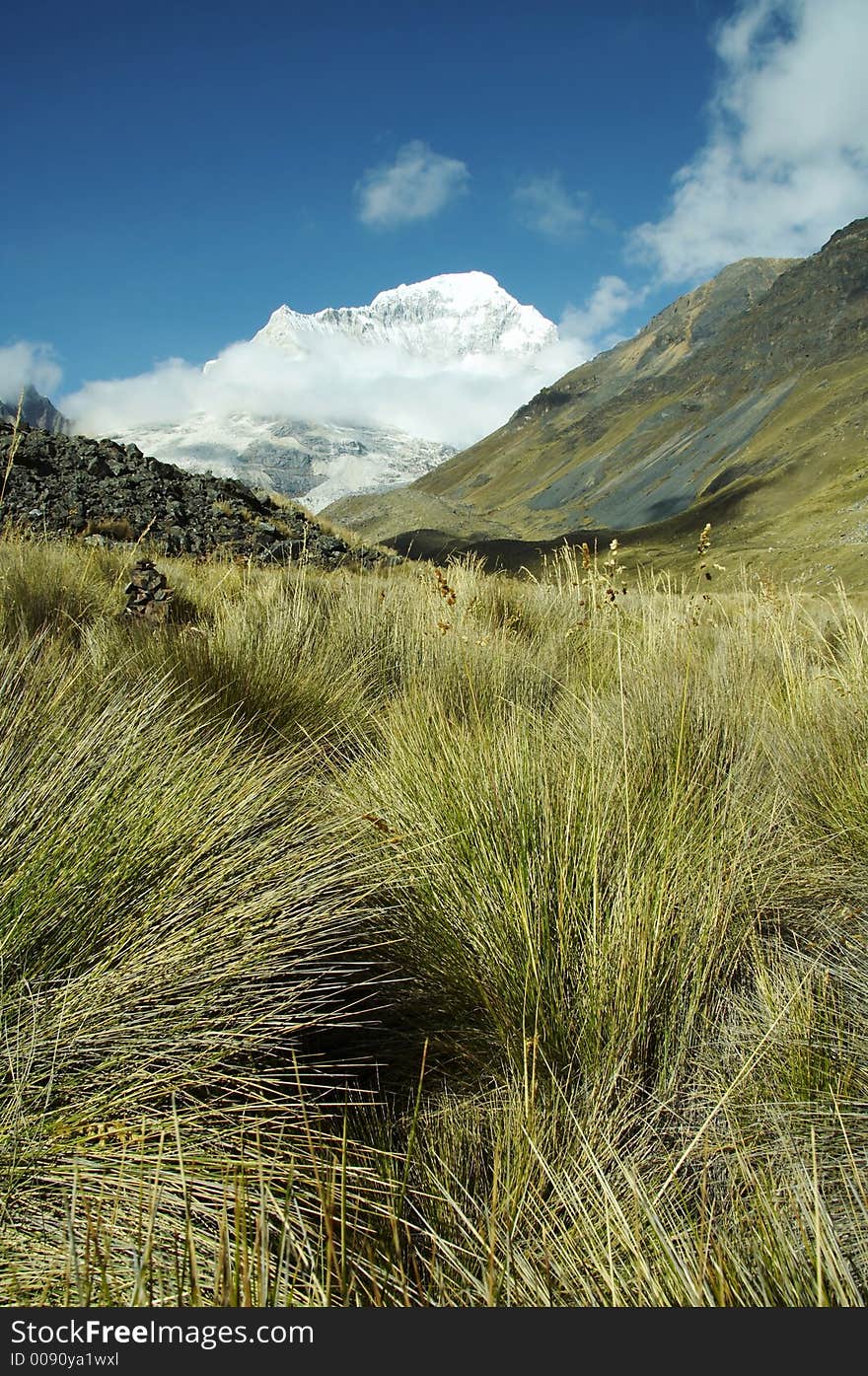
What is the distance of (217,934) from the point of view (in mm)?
1214

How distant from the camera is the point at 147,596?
409 cm

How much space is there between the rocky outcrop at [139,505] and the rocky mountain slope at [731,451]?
21437 millimetres

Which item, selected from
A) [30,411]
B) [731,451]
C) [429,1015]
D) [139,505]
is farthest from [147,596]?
[731,451]

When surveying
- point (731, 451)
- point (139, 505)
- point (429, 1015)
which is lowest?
point (429, 1015)

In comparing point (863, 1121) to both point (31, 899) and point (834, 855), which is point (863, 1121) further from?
point (31, 899)

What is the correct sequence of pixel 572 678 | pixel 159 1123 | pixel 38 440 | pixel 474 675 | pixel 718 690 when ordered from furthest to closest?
pixel 38 440
pixel 572 678
pixel 474 675
pixel 718 690
pixel 159 1123

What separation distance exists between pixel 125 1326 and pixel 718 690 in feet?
7.86

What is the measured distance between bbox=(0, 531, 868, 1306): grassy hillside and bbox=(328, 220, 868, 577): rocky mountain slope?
91.1 ft

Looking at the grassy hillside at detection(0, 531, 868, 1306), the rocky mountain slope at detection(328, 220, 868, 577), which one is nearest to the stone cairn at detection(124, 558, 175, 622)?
the grassy hillside at detection(0, 531, 868, 1306)

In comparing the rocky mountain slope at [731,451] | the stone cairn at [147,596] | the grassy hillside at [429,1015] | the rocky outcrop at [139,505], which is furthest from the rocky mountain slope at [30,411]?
the rocky mountain slope at [731,451]

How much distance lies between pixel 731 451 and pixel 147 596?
187 ft

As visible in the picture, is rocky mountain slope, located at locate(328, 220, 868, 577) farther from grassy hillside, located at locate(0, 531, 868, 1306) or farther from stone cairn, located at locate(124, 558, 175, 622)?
grassy hillside, located at locate(0, 531, 868, 1306)

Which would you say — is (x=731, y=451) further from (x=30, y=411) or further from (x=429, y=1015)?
(x=429, y=1015)

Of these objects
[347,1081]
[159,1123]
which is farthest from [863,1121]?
[159,1123]
